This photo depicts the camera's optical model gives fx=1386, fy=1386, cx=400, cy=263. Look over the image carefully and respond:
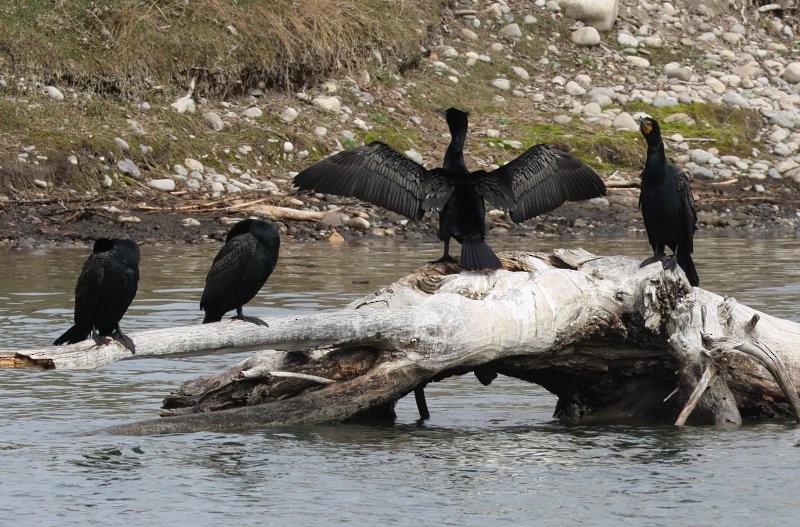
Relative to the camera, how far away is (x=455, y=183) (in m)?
8.72

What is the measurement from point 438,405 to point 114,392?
2143 mm

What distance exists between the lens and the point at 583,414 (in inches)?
328

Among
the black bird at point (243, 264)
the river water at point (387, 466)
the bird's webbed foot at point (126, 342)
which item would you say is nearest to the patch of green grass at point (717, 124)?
the river water at point (387, 466)

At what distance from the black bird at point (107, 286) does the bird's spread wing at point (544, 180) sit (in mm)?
2483

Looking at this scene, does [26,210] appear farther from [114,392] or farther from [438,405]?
[438,405]

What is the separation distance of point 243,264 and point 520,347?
164cm

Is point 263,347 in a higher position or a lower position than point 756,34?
lower

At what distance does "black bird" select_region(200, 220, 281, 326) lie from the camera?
7.87 meters

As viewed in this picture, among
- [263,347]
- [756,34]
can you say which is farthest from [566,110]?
[263,347]

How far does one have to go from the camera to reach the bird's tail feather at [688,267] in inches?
332

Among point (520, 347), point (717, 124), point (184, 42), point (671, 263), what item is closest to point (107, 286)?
point (520, 347)

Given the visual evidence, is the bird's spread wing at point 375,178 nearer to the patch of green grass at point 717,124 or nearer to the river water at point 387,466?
the river water at point 387,466

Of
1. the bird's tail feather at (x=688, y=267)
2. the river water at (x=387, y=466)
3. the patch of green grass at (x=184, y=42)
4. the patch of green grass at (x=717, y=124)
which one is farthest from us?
the patch of green grass at (x=717, y=124)

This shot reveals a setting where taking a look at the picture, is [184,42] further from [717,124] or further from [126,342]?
[126,342]
